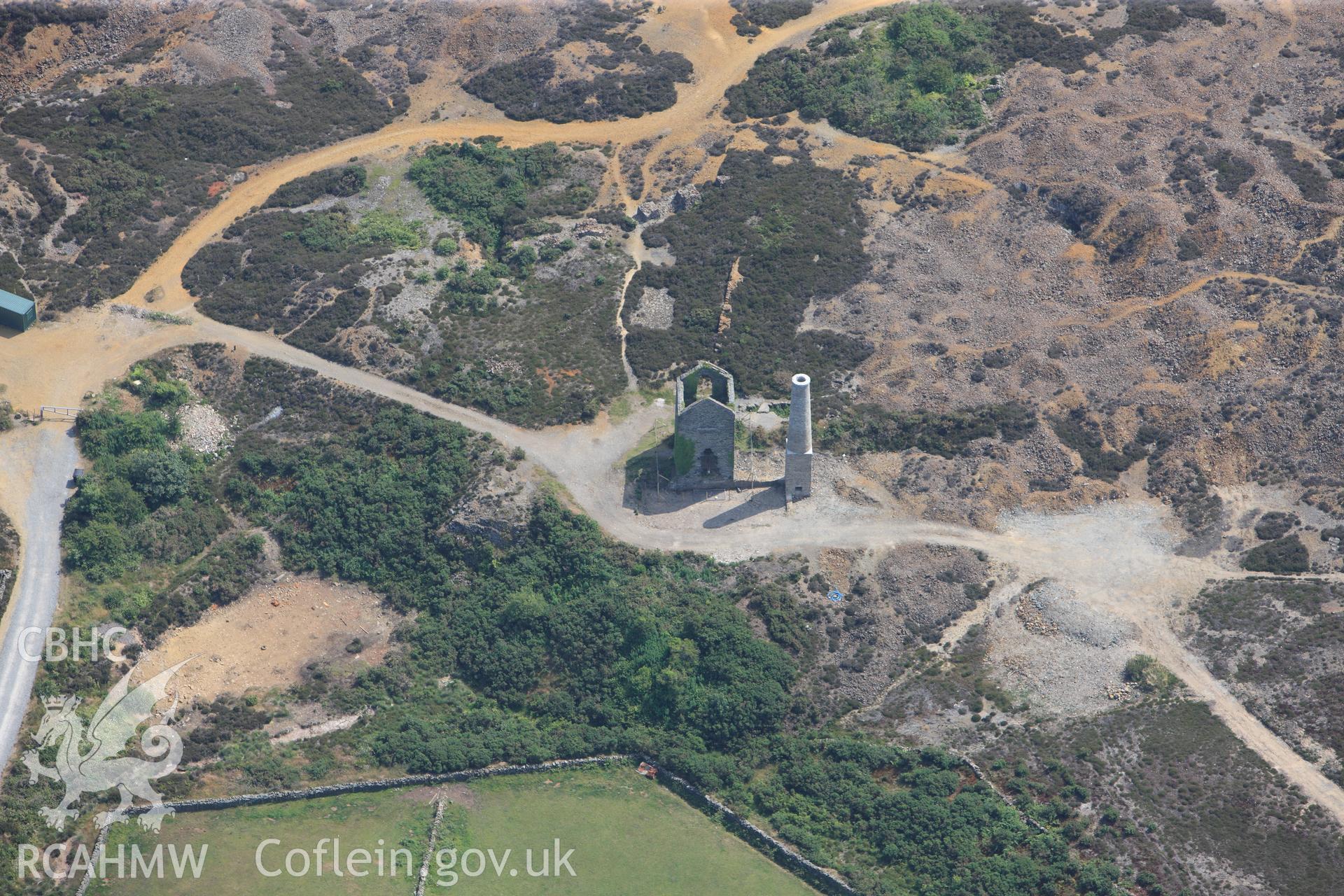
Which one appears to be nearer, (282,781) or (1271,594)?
(282,781)

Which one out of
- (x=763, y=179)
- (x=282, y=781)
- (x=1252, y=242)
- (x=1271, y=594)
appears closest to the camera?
(x=282, y=781)

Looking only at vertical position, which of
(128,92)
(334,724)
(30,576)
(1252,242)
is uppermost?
(128,92)

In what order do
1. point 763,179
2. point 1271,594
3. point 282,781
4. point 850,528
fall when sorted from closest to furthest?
point 282,781 < point 1271,594 < point 850,528 < point 763,179

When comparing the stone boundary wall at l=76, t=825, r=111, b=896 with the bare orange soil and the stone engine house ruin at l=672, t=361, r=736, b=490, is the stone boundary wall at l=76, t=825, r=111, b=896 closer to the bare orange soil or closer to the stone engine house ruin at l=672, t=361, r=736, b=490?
the bare orange soil

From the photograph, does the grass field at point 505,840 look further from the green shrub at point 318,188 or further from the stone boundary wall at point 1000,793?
the green shrub at point 318,188

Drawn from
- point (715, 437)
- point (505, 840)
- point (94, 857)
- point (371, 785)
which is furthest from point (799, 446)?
point (94, 857)

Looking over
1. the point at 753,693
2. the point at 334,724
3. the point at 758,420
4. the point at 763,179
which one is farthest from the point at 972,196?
the point at 334,724

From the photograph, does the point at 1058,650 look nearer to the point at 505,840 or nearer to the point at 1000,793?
the point at 1000,793

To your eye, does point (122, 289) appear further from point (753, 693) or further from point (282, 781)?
point (753, 693)
